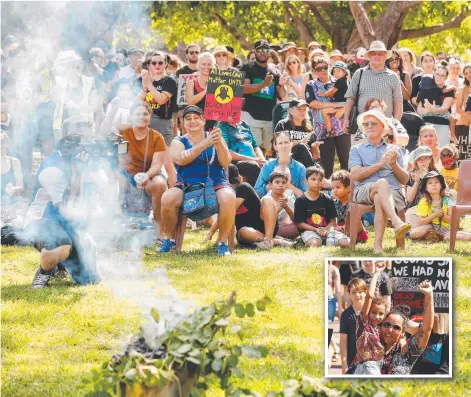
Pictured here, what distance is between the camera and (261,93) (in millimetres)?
11320

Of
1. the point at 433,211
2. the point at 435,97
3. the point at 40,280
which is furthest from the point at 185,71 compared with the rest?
the point at 40,280

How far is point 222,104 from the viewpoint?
8.98 m

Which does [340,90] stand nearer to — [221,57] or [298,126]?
[298,126]

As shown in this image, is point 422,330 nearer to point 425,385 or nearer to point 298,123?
point 425,385

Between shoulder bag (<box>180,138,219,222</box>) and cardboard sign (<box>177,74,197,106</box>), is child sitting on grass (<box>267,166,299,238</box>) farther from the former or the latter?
A: cardboard sign (<box>177,74,197,106</box>)

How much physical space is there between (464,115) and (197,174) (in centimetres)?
550

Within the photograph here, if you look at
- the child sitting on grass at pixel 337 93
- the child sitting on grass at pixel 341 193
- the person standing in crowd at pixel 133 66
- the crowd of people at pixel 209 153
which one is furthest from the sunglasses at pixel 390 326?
the person standing in crowd at pixel 133 66

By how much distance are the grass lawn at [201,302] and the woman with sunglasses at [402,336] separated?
16cm

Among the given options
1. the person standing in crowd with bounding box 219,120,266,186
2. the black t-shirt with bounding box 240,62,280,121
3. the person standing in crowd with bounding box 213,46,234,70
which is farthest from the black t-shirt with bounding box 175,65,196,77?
the person standing in crowd with bounding box 219,120,266,186

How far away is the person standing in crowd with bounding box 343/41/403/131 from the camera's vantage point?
10.2 metres

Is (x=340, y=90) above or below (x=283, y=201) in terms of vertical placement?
above

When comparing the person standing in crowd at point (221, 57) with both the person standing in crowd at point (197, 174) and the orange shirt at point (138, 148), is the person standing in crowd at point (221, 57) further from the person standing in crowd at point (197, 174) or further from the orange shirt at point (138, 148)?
the person standing in crowd at point (197, 174)

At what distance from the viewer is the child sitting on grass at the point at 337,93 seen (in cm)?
1119

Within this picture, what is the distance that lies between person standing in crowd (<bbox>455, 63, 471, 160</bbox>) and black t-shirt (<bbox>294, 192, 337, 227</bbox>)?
425 cm
